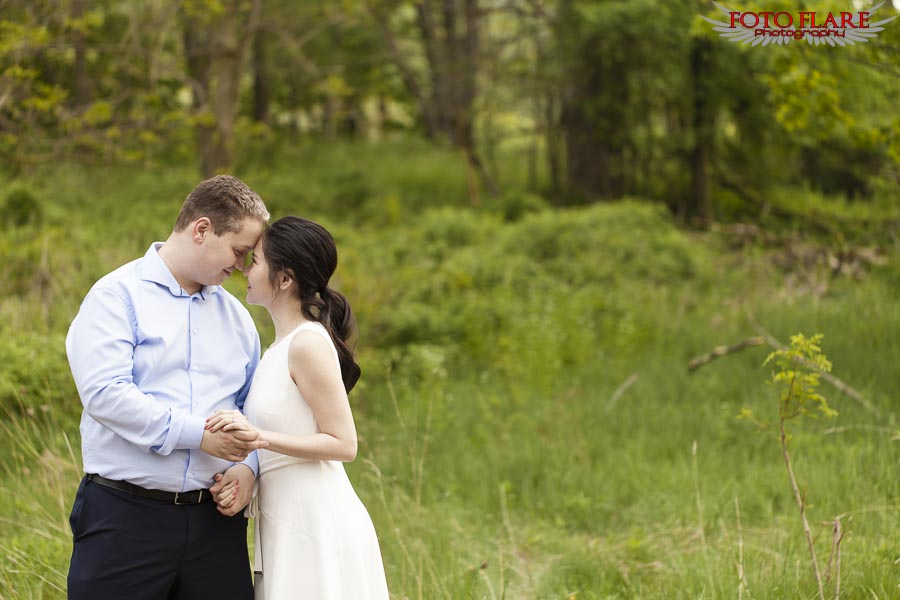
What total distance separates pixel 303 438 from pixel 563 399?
5.28 m

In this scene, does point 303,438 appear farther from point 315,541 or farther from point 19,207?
point 19,207

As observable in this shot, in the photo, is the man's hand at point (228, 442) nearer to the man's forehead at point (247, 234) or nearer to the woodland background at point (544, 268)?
the man's forehead at point (247, 234)

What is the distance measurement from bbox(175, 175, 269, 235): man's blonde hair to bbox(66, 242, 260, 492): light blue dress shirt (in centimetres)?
21

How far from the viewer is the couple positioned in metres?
2.90

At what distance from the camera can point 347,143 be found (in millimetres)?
22344

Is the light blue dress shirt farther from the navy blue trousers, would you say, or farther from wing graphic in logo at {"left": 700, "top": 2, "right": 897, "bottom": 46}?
wing graphic in logo at {"left": 700, "top": 2, "right": 897, "bottom": 46}

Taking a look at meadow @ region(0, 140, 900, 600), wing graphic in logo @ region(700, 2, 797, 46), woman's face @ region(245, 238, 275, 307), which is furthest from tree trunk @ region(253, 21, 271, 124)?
woman's face @ region(245, 238, 275, 307)

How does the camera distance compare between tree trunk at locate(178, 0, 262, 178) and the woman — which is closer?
the woman

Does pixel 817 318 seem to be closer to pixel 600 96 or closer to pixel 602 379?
pixel 602 379

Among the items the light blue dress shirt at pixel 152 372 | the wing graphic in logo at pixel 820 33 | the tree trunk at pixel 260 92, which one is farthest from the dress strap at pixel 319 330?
the tree trunk at pixel 260 92

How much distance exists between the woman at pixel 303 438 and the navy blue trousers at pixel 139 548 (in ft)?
0.52

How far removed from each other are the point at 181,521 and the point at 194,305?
717 millimetres

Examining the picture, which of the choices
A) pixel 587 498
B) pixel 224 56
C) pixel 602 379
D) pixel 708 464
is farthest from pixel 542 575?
pixel 224 56

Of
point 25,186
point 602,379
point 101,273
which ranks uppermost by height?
point 25,186
